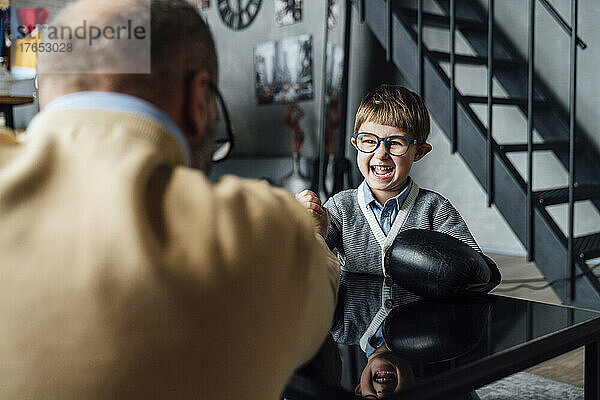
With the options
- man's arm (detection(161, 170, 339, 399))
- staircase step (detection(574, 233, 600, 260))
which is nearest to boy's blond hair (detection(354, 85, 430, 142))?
man's arm (detection(161, 170, 339, 399))

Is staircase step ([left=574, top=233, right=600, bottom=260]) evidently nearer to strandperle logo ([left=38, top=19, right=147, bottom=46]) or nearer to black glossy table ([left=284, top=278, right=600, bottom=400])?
black glossy table ([left=284, top=278, right=600, bottom=400])

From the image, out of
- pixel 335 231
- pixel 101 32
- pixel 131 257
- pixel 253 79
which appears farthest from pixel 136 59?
pixel 253 79

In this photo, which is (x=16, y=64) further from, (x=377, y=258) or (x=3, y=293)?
(x=3, y=293)

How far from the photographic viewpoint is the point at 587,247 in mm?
3182

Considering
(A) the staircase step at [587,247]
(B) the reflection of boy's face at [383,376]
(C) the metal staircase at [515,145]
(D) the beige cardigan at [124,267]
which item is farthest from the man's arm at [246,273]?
(A) the staircase step at [587,247]

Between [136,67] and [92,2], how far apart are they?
88 mm

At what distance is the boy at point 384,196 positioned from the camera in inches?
68.1

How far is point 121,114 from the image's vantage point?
1.85ft

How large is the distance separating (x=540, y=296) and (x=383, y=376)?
10.3ft

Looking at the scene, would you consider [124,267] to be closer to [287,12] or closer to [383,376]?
[383,376]

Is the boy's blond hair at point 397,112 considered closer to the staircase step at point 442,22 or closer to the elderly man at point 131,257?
the elderly man at point 131,257

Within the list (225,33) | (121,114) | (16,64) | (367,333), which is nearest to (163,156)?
(121,114)

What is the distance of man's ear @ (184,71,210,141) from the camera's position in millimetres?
611

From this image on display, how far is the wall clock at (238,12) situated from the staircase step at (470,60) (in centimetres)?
314
